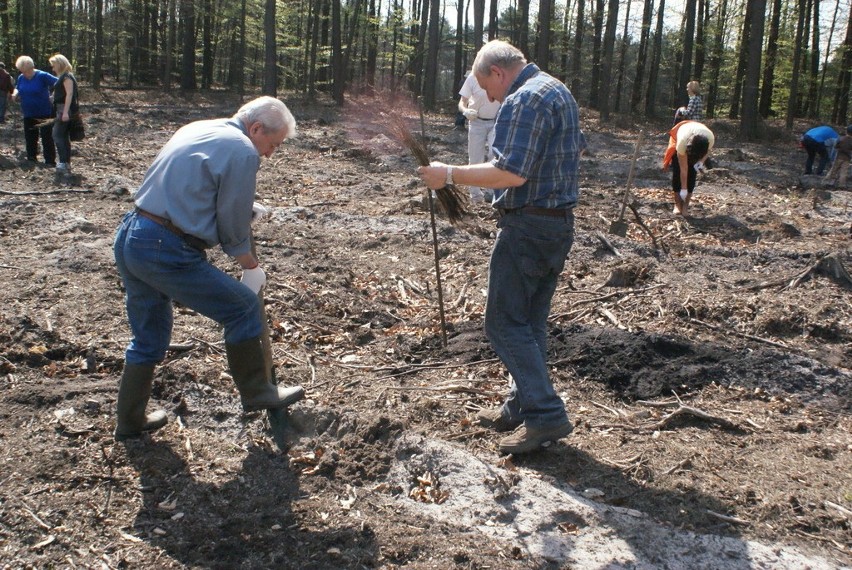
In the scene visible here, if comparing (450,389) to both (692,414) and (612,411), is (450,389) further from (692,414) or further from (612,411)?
(692,414)

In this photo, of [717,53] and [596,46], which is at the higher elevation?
[596,46]

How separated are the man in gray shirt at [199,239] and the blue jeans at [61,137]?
880 centimetres

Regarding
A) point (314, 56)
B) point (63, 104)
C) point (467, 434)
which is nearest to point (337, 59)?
point (314, 56)

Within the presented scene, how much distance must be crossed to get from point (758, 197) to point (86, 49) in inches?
1361

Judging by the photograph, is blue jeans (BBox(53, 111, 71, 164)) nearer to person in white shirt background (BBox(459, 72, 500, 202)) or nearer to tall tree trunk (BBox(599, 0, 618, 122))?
person in white shirt background (BBox(459, 72, 500, 202))

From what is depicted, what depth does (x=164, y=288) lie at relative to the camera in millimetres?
3639

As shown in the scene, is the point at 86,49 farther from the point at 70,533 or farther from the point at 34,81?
the point at 70,533

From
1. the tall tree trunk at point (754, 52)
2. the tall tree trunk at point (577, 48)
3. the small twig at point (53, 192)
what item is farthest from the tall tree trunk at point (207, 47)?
the small twig at point (53, 192)

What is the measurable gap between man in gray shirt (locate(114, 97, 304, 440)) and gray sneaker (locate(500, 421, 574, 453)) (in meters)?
1.26

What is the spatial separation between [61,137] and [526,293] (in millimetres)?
9826

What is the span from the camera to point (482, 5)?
26203mm

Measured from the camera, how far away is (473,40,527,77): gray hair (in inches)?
151

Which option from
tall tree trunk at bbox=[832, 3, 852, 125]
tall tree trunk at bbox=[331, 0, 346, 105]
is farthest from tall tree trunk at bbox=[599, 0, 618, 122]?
tall tree trunk at bbox=[331, 0, 346, 105]

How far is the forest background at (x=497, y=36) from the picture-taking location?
2636cm
